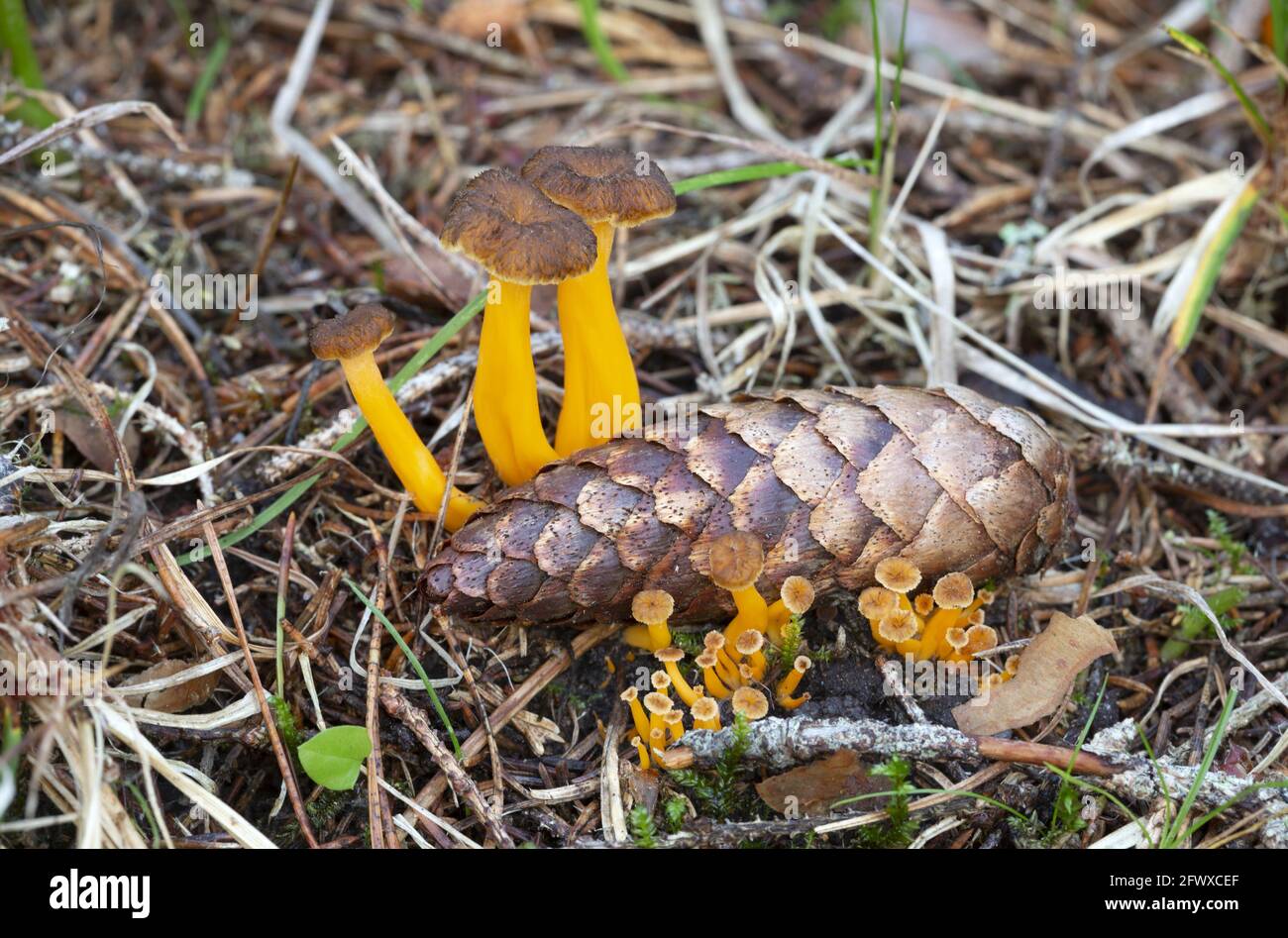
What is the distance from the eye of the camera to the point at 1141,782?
2.81m

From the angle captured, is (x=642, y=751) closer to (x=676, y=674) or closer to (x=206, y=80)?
(x=676, y=674)

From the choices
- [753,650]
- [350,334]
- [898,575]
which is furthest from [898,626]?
[350,334]

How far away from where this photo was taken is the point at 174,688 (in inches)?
116

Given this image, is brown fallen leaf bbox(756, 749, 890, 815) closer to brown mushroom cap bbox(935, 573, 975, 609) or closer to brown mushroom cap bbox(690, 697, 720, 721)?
brown mushroom cap bbox(690, 697, 720, 721)

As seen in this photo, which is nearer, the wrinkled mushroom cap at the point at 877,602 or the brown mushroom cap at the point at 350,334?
the wrinkled mushroom cap at the point at 877,602

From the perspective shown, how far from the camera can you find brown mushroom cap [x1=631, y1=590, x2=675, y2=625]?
112 inches

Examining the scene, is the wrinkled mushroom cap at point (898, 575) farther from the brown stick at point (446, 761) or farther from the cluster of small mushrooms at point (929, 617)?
the brown stick at point (446, 761)

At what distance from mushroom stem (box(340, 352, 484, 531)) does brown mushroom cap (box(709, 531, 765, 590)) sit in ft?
3.09

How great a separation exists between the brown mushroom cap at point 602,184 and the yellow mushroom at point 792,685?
1342 mm

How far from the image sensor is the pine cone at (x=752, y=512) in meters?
2.98

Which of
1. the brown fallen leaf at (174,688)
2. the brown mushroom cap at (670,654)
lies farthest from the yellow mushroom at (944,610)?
the brown fallen leaf at (174,688)

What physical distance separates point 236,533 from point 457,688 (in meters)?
0.85

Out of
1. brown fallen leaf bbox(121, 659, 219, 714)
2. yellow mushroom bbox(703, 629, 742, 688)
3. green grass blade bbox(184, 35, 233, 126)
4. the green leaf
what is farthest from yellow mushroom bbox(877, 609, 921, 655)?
green grass blade bbox(184, 35, 233, 126)
